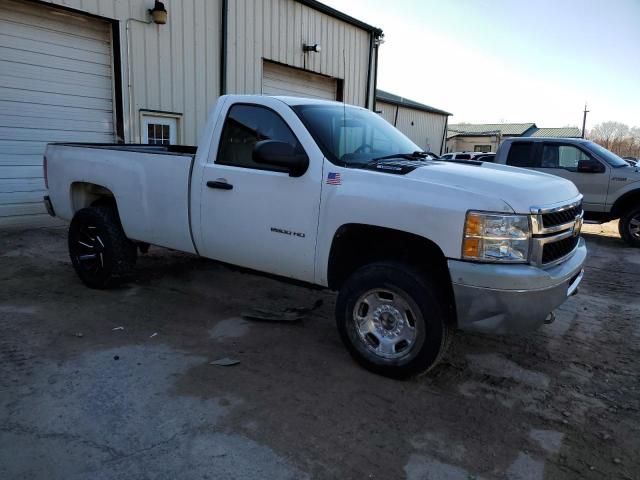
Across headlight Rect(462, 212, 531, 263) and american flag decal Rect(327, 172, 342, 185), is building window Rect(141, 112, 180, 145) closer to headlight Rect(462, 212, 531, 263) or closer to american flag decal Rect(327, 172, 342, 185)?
american flag decal Rect(327, 172, 342, 185)

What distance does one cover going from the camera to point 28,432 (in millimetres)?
2844

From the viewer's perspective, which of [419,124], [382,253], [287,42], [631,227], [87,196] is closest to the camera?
[382,253]

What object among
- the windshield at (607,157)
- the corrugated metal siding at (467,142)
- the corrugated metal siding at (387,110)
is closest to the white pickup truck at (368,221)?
the windshield at (607,157)

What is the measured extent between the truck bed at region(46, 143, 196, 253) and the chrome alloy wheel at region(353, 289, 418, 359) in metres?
1.85

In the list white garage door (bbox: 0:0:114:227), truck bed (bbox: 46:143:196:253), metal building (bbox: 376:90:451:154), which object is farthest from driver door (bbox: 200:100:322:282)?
metal building (bbox: 376:90:451:154)

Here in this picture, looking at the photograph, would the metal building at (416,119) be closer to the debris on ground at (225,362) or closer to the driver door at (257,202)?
the driver door at (257,202)

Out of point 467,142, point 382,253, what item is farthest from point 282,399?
point 467,142

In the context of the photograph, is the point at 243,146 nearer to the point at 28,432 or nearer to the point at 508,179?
the point at 508,179

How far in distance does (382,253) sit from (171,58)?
8188 millimetres

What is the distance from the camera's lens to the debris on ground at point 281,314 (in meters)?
4.74

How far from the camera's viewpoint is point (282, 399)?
3295 mm

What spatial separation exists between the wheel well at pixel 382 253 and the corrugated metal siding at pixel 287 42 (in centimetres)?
713

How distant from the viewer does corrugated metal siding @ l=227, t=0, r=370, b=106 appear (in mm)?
11412

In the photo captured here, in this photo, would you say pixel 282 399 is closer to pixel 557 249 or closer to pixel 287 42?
pixel 557 249
